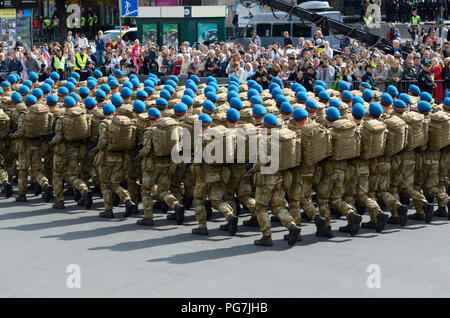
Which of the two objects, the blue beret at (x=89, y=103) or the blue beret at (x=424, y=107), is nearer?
the blue beret at (x=424, y=107)

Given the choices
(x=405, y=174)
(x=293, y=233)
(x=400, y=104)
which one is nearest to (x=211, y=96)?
Result: (x=400, y=104)

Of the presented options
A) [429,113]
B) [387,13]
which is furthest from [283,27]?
[429,113]

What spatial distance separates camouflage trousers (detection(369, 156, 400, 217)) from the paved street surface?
0.38 meters

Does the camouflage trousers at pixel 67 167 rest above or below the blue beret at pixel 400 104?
below

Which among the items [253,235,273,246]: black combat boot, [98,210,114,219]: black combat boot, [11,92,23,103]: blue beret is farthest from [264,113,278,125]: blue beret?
[11,92,23,103]: blue beret

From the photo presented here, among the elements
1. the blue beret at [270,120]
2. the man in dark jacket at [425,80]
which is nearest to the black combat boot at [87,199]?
the blue beret at [270,120]

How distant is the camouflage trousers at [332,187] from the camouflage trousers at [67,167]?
3.99m

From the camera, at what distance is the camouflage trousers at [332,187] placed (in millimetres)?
12188

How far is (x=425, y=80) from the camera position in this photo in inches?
791

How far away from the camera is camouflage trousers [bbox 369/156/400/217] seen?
41.9ft

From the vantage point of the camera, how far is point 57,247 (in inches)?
456

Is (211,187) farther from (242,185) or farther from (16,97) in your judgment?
(16,97)

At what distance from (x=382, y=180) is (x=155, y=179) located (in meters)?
3.26

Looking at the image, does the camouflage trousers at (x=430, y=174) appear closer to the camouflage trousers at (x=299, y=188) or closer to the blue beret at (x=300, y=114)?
the camouflage trousers at (x=299, y=188)
